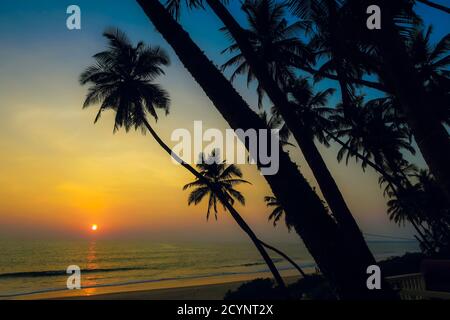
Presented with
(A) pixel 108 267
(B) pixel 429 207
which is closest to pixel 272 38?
(B) pixel 429 207

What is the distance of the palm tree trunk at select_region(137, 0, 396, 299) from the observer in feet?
6.66

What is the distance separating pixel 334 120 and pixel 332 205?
55.8 feet

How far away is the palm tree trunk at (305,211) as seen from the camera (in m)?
2.03

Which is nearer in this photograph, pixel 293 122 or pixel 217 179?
pixel 293 122

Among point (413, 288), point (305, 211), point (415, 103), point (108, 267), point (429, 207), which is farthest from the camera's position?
point (108, 267)

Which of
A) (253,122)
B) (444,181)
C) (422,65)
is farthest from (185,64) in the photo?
(422,65)

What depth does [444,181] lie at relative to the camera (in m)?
2.55

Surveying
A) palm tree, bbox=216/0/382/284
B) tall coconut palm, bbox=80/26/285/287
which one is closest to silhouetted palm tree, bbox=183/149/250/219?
tall coconut palm, bbox=80/26/285/287

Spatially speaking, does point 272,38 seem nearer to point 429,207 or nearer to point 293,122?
point 293,122

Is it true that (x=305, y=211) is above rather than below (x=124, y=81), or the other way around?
below

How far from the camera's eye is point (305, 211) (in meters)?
2.17

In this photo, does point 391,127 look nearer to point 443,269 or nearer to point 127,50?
point 443,269

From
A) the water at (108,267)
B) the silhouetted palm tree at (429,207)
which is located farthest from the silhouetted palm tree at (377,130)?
the water at (108,267)

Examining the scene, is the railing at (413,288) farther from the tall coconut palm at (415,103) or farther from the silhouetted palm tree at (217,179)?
the silhouetted palm tree at (217,179)
